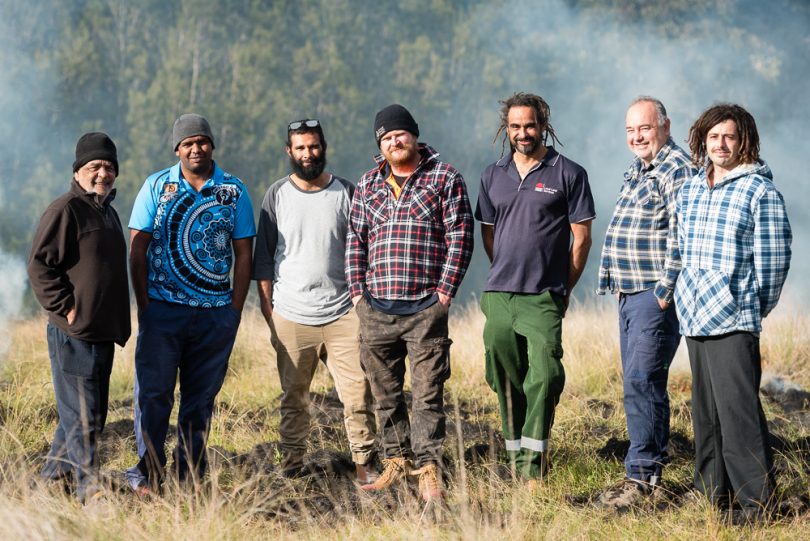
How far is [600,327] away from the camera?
10.3m

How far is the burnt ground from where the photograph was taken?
5312mm

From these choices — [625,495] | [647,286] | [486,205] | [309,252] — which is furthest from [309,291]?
[625,495]

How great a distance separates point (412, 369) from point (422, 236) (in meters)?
0.77

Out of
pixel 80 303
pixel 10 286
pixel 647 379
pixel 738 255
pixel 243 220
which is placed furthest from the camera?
pixel 10 286

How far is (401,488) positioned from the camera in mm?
5645

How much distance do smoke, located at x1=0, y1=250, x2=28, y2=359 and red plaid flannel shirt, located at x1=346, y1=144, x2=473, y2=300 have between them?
7.48 meters

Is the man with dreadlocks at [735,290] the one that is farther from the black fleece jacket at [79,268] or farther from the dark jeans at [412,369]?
the black fleece jacket at [79,268]

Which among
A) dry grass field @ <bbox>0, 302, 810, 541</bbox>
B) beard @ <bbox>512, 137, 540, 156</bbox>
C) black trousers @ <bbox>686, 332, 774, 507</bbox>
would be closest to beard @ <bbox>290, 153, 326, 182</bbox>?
beard @ <bbox>512, 137, 540, 156</bbox>

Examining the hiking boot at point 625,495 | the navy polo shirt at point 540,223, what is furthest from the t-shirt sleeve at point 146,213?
the hiking boot at point 625,495

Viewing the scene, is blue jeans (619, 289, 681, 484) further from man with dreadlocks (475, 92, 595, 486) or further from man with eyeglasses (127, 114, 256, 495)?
man with eyeglasses (127, 114, 256, 495)

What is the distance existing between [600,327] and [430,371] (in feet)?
16.5

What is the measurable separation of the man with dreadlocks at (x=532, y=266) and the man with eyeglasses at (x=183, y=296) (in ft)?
5.14

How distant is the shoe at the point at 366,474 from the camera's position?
19.6 ft

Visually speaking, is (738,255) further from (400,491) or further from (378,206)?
(400,491)
